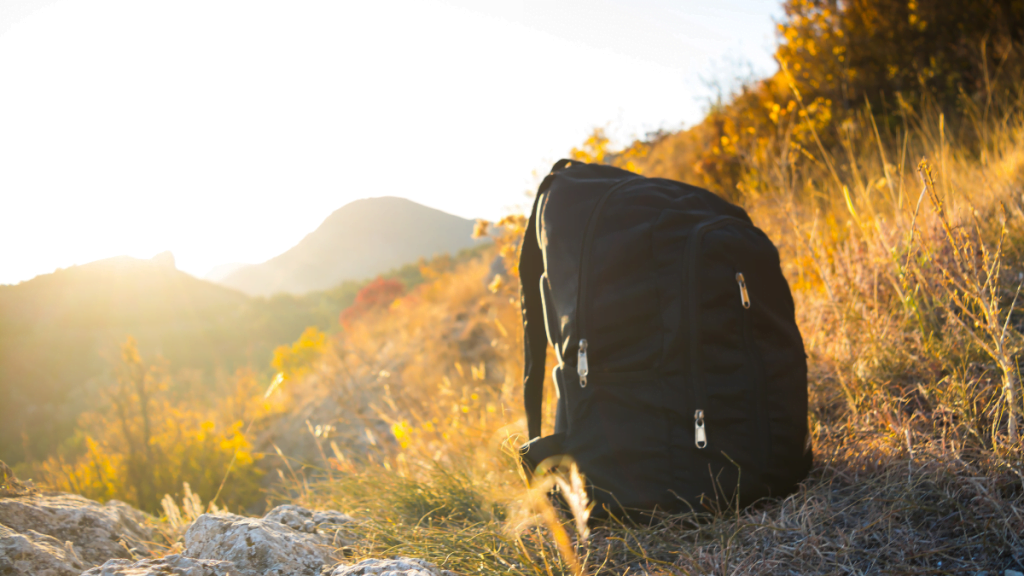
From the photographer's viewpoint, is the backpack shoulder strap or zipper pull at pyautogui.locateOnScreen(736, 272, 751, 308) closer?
zipper pull at pyautogui.locateOnScreen(736, 272, 751, 308)

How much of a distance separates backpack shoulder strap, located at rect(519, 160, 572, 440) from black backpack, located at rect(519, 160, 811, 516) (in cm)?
32

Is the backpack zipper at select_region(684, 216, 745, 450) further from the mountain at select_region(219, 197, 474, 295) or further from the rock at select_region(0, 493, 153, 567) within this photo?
the mountain at select_region(219, 197, 474, 295)

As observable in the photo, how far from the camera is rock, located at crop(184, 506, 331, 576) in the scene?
3.42ft

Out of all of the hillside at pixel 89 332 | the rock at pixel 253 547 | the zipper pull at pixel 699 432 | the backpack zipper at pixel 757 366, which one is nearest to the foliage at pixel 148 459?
the hillside at pixel 89 332

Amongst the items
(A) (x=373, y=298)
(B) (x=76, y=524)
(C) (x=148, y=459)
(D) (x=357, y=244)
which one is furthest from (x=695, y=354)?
(D) (x=357, y=244)

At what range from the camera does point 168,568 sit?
92 cm

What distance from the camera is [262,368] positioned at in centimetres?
1547

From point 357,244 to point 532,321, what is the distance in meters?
37.1

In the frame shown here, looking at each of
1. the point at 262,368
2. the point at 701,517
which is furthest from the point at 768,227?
the point at 262,368

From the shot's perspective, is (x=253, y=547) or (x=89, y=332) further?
(x=89, y=332)

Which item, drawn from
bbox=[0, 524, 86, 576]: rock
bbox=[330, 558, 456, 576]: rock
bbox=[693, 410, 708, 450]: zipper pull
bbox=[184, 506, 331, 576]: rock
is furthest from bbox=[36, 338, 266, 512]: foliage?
bbox=[693, 410, 708, 450]: zipper pull

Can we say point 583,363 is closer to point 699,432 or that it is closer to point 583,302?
point 583,302

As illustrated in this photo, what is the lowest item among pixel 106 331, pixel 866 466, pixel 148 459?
pixel 148 459

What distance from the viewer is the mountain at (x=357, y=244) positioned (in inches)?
1212
